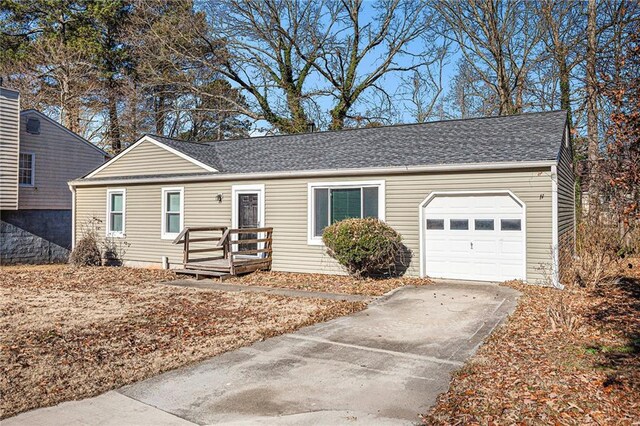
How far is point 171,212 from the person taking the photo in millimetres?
14531

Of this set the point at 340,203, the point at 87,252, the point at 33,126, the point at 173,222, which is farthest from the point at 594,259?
the point at 33,126

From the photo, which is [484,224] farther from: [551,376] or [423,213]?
[551,376]


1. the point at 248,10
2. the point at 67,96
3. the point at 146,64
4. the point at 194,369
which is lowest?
the point at 194,369

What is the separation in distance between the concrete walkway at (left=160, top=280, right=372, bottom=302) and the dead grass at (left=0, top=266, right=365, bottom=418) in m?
0.40

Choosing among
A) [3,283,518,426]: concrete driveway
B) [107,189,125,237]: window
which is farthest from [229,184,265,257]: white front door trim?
[3,283,518,426]: concrete driveway

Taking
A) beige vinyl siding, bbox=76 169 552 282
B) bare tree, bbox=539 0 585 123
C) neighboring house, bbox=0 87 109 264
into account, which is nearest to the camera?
beige vinyl siding, bbox=76 169 552 282

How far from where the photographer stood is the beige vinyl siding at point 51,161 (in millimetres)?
17203

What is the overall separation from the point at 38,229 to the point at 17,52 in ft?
39.5

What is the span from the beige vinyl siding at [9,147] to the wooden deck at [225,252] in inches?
283

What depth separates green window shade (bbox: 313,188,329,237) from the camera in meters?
12.2

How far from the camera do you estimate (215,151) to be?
16.4m

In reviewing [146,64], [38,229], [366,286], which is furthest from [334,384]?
[146,64]

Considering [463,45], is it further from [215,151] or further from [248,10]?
[215,151]

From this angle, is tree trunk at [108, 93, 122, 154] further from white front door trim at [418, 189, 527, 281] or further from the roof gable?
white front door trim at [418, 189, 527, 281]
